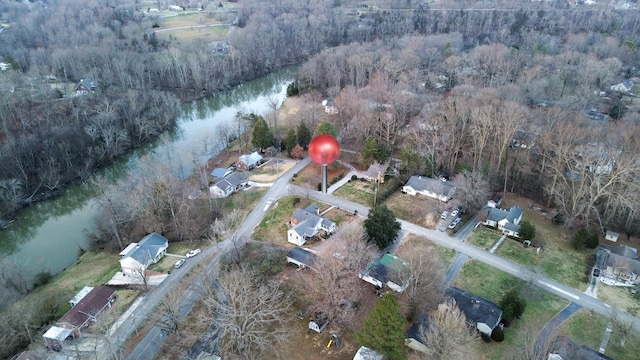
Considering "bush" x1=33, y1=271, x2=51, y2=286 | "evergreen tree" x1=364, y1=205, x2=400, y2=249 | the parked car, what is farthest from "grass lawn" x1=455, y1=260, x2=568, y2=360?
"bush" x1=33, y1=271, x2=51, y2=286

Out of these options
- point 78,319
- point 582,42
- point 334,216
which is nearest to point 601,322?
point 334,216

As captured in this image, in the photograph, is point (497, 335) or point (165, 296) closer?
point (497, 335)

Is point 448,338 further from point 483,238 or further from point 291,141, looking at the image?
point 291,141

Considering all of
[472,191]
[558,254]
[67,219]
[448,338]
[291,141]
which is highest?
[291,141]


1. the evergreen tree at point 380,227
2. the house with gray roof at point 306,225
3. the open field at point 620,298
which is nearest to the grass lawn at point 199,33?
the house with gray roof at point 306,225

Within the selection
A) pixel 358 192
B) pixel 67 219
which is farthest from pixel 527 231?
pixel 67 219

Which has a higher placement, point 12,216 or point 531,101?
point 531,101

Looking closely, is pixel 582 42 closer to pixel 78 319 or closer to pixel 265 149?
pixel 265 149
